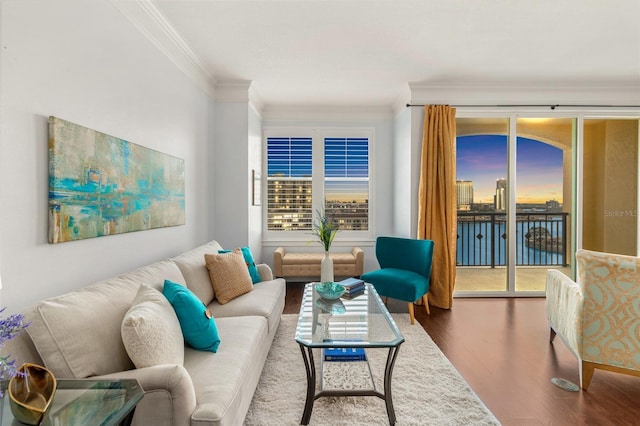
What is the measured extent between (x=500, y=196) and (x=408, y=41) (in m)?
2.49

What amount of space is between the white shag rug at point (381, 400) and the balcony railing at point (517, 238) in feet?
6.93

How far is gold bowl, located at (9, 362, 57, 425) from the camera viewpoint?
3.31ft

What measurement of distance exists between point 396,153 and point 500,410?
368 centimetres

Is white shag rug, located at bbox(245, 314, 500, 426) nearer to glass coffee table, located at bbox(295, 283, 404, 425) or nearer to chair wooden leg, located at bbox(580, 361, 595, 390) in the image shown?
glass coffee table, located at bbox(295, 283, 404, 425)

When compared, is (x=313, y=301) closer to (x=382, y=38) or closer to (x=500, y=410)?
(x=500, y=410)

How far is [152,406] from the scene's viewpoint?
52.4 inches

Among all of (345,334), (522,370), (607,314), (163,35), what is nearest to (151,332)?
(345,334)

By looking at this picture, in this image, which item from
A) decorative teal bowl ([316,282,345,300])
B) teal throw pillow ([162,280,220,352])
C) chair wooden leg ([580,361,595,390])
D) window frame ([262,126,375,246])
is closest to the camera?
teal throw pillow ([162,280,220,352])

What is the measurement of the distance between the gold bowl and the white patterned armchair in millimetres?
2883

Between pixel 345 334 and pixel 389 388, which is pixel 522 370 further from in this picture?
pixel 345 334

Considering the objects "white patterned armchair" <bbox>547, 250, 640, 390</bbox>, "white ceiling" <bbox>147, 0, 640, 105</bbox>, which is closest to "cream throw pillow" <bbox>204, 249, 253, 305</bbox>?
"white ceiling" <bbox>147, 0, 640, 105</bbox>

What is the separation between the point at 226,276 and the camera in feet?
9.19

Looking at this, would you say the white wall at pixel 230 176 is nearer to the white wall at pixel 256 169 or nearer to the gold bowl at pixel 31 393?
the white wall at pixel 256 169

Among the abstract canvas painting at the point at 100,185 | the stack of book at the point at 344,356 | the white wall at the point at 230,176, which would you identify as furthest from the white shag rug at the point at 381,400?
the white wall at the point at 230,176
